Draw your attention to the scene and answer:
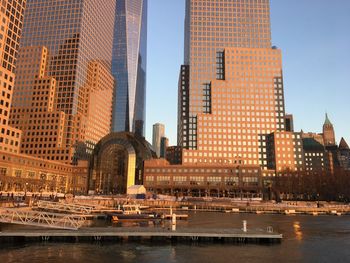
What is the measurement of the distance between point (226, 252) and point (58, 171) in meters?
158

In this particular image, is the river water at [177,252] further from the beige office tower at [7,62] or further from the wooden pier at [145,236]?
the beige office tower at [7,62]

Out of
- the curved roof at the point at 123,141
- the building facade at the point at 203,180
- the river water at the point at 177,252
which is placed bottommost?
the river water at the point at 177,252

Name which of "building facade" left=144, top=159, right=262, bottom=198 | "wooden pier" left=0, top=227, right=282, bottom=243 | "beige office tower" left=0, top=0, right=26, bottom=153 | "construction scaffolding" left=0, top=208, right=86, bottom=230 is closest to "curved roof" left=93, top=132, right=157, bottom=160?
"building facade" left=144, top=159, right=262, bottom=198

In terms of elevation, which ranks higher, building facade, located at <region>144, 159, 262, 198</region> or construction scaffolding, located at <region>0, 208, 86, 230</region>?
building facade, located at <region>144, 159, 262, 198</region>

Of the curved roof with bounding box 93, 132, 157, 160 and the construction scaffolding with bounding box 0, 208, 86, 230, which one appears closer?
the construction scaffolding with bounding box 0, 208, 86, 230

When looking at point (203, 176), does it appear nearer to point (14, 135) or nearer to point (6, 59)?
point (14, 135)

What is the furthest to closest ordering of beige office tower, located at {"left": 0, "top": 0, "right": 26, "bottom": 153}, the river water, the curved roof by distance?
the curved roof
beige office tower, located at {"left": 0, "top": 0, "right": 26, "bottom": 153}
the river water

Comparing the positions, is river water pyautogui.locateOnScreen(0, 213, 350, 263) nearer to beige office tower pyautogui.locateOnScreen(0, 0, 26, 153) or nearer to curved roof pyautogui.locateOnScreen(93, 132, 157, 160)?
beige office tower pyautogui.locateOnScreen(0, 0, 26, 153)

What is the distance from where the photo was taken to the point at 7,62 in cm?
14000

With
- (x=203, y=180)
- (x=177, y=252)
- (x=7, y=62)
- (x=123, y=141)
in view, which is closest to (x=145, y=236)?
(x=177, y=252)

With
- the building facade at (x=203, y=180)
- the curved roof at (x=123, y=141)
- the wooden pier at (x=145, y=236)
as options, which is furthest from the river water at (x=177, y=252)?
the building facade at (x=203, y=180)

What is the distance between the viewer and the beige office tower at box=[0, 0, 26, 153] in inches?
5344

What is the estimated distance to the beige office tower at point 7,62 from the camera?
135738mm

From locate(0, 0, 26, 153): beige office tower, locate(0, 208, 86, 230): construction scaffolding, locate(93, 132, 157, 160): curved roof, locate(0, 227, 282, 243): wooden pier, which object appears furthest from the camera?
locate(93, 132, 157, 160): curved roof
